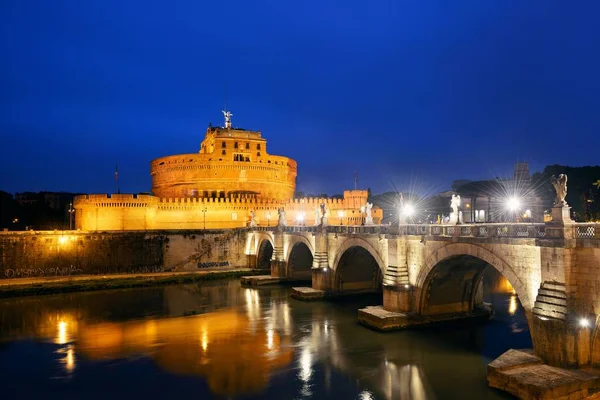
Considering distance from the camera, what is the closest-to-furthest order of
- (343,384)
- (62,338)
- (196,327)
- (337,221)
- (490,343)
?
(343,384) < (490,343) < (62,338) < (196,327) < (337,221)

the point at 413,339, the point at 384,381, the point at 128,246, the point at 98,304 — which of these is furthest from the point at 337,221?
the point at 384,381

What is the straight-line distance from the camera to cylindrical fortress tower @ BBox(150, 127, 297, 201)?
5903 centimetres

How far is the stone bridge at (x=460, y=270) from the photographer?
13.3 m

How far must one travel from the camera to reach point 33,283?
34.9 meters

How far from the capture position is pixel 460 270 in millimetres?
21297

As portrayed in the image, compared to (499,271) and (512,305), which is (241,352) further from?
(512,305)

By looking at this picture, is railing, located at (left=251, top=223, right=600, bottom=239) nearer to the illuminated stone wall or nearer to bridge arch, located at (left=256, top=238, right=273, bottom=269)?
bridge arch, located at (left=256, top=238, right=273, bottom=269)

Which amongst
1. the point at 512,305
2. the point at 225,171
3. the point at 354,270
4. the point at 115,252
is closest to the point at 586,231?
the point at 512,305

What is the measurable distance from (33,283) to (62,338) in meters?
15.2

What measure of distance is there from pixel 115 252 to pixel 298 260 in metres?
17.4

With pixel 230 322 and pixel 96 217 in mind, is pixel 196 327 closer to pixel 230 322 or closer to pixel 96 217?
pixel 230 322

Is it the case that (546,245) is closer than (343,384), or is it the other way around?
(546,245)

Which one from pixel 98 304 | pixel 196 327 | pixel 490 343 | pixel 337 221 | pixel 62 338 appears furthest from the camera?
pixel 337 221

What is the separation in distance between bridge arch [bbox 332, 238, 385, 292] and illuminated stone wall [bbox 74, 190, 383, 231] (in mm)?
16277
